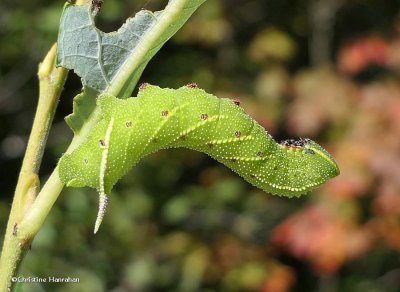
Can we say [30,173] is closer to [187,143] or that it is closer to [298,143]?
[187,143]

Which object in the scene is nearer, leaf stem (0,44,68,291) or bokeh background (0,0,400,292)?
leaf stem (0,44,68,291)

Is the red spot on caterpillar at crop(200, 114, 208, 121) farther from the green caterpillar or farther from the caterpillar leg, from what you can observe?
the caterpillar leg

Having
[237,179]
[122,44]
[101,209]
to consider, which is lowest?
[237,179]

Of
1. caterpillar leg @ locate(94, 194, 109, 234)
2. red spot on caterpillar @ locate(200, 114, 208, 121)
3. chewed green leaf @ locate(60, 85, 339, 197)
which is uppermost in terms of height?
red spot on caterpillar @ locate(200, 114, 208, 121)

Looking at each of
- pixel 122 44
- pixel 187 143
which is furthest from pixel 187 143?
pixel 122 44

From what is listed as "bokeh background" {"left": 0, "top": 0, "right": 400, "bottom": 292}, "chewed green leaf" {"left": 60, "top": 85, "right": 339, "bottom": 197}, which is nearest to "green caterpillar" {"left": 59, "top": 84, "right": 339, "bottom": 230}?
"chewed green leaf" {"left": 60, "top": 85, "right": 339, "bottom": 197}

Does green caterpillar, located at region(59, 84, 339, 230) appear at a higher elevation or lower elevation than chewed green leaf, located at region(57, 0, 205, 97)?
lower
